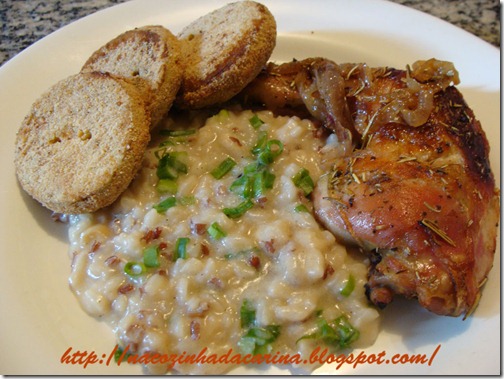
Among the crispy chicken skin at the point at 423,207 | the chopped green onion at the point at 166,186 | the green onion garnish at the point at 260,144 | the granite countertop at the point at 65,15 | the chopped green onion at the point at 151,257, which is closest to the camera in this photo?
the crispy chicken skin at the point at 423,207

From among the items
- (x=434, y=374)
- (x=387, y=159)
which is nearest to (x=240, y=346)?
(x=434, y=374)

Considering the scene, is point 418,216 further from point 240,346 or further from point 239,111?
point 239,111

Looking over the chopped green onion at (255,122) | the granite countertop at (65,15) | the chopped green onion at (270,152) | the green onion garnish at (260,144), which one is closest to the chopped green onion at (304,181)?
the chopped green onion at (270,152)

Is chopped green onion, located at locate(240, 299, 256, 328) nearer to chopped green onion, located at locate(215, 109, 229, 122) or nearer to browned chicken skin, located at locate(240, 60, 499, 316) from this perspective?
browned chicken skin, located at locate(240, 60, 499, 316)

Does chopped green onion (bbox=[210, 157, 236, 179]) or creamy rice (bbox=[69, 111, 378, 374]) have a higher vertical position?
chopped green onion (bbox=[210, 157, 236, 179])

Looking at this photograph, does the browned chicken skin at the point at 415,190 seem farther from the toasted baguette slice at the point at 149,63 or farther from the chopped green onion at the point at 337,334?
the toasted baguette slice at the point at 149,63

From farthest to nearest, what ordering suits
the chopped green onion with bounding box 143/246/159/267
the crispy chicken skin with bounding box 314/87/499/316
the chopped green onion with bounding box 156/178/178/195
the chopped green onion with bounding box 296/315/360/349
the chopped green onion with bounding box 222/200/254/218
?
the chopped green onion with bounding box 156/178/178/195 → the chopped green onion with bounding box 222/200/254/218 → the chopped green onion with bounding box 143/246/159/267 → the chopped green onion with bounding box 296/315/360/349 → the crispy chicken skin with bounding box 314/87/499/316

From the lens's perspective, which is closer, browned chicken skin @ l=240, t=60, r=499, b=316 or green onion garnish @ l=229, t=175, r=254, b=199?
browned chicken skin @ l=240, t=60, r=499, b=316

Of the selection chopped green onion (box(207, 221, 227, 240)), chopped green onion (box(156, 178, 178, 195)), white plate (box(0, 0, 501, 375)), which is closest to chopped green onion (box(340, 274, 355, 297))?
white plate (box(0, 0, 501, 375))
